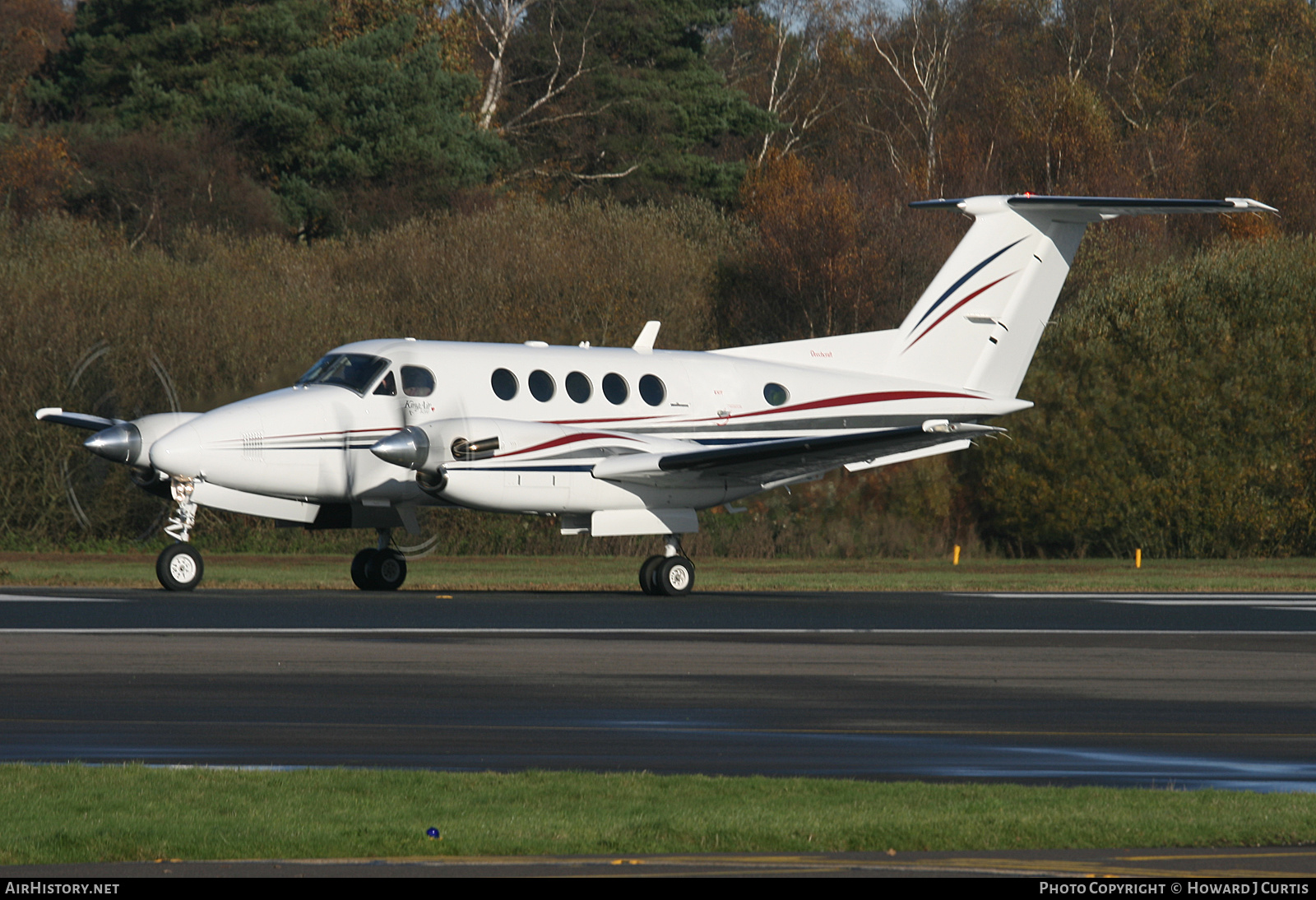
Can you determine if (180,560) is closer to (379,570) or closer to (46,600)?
(46,600)

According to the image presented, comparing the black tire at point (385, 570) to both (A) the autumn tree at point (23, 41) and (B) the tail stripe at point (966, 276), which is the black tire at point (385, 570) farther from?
(A) the autumn tree at point (23, 41)

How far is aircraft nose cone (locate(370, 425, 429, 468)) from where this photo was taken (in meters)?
20.9

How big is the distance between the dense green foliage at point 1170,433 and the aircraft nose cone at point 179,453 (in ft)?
61.2

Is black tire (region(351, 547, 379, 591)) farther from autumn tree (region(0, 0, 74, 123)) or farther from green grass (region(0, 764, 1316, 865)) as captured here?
autumn tree (region(0, 0, 74, 123))

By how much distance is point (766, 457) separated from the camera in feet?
72.5

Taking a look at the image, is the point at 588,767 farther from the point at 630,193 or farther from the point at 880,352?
the point at 630,193

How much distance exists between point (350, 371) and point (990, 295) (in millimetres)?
10087

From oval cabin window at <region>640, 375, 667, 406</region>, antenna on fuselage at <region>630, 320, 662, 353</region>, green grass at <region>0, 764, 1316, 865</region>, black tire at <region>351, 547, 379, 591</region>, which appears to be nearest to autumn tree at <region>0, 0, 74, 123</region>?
antenna on fuselage at <region>630, 320, 662, 353</region>

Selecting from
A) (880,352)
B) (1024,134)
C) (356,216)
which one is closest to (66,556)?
(880,352)

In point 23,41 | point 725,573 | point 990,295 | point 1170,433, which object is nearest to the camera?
point 990,295

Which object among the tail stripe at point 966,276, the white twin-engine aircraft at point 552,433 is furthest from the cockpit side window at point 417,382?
the tail stripe at point 966,276

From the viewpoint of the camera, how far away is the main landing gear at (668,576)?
22969 mm

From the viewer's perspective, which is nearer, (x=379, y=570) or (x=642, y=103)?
(x=379, y=570)

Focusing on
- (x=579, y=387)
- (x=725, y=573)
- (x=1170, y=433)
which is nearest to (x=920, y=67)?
(x=1170, y=433)
